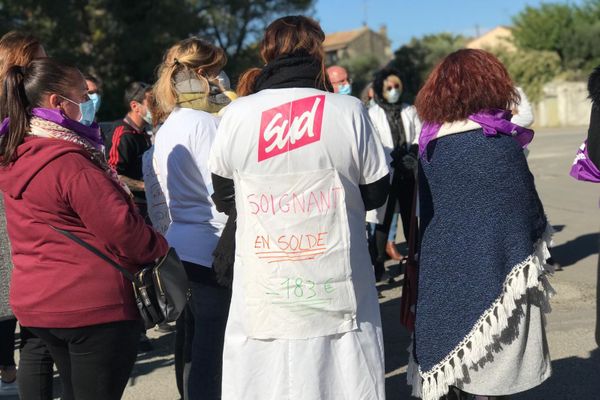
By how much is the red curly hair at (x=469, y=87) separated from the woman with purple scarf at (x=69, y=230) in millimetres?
1280

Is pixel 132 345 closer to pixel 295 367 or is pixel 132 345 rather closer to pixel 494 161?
pixel 295 367

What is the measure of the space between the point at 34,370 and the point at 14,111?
1.16 m

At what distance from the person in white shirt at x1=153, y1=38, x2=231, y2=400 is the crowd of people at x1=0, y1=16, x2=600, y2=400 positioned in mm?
19

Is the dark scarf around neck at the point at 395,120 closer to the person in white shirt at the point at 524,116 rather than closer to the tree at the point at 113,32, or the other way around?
the person in white shirt at the point at 524,116

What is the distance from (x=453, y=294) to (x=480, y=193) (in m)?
0.44

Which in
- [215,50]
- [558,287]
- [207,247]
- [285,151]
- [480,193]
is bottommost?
[558,287]

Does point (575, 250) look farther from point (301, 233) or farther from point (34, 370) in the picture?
point (34, 370)

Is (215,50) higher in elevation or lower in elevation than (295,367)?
higher

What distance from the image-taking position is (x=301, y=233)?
9.16ft

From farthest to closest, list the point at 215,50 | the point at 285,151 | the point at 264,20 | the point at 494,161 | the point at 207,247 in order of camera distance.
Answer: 1. the point at 264,20
2. the point at 215,50
3. the point at 207,247
4. the point at 494,161
5. the point at 285,151

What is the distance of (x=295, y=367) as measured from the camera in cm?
289

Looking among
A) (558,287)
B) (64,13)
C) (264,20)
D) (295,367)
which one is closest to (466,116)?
(295,367)

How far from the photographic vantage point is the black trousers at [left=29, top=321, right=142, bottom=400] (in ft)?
9.18

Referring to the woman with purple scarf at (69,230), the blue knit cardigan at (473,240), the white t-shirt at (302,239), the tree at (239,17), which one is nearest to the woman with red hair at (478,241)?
the blue knit cardigan at (473,240)
